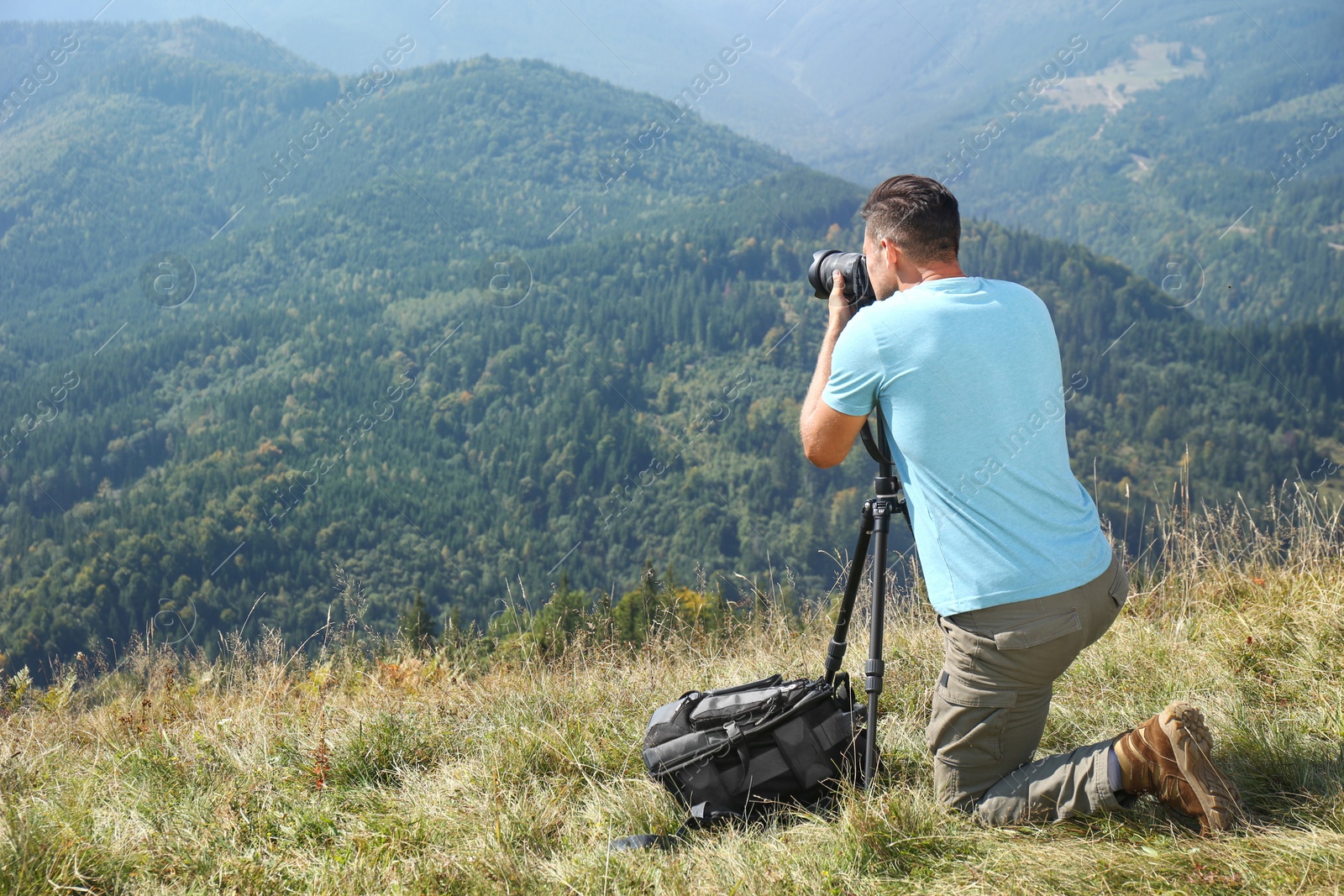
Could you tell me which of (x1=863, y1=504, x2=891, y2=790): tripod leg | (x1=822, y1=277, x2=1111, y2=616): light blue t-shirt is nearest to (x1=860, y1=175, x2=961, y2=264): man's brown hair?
(x1=822, y1=277, x2=1111, y2=616): light blue t-shirt

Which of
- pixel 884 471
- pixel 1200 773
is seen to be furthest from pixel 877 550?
pixel 1200 773

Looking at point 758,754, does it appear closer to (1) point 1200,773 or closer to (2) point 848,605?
(2) point 848,605

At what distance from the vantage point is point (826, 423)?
205 cm

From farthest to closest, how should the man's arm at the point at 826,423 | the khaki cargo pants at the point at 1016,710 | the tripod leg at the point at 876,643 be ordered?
1. the tripod leg at the point at 876,643
2. the man's arm at the point at 826,423
3. the khaki cargo pants at the point at 1016,710

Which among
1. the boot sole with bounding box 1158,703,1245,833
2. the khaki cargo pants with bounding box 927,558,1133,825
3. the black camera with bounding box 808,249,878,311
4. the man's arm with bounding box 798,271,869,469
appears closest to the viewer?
the boot sole with bounding box 1158,703,1245,833

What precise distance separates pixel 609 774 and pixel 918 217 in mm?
1783

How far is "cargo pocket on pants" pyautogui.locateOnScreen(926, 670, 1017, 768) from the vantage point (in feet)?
6.50

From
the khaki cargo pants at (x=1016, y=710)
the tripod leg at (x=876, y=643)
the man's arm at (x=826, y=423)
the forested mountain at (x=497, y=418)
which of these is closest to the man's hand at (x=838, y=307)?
the man's arm at (x=826, y=423)

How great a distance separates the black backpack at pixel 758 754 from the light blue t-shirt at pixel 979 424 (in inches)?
20.7

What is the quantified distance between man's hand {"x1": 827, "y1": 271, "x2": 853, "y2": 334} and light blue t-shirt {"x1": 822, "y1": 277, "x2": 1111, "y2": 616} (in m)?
0.28

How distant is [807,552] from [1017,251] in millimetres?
57328

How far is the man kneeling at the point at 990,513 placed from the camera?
6.32 ft

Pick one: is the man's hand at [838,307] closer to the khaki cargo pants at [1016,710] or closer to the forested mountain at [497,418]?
the khaki cargo pants at [1016,710]

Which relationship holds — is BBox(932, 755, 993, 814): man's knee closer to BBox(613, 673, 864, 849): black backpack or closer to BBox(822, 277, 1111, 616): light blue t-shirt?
BBox(613, 673, 864, 849): black backpack
